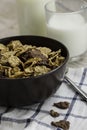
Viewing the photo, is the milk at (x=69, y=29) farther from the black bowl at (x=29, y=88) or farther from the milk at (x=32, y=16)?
the black bowl at (x=29, y=88)

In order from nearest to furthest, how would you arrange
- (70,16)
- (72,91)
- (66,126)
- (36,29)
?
(66,126) → (72,91) → (70,16) → (36,29)

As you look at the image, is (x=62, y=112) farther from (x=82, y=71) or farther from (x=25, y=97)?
(x=82, y=71)

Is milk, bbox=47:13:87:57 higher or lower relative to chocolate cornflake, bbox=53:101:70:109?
higher

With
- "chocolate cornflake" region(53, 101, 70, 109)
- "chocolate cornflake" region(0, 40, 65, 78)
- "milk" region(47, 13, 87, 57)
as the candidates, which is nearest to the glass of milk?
"milk" region(47, 13, 87, 57)

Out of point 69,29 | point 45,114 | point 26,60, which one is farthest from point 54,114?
point 69,29

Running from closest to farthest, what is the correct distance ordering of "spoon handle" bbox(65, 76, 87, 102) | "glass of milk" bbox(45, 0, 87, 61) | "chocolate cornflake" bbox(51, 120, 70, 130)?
"chocolate cornflake" bbox(51, 120, 70, 130) → "spoon handle" bbox(65, 76, 87, 102) → "glass of milk" bbox(45, 0, 87, 61)

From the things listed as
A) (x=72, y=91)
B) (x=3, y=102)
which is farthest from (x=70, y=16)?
(x=3, y=102)

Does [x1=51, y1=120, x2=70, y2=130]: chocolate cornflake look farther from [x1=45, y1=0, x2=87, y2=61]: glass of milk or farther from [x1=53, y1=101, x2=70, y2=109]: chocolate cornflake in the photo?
[x1=45, y1=0, x2=87, y2=61]: glass of milk
